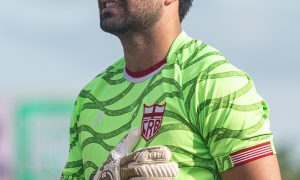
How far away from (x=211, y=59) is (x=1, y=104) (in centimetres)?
860

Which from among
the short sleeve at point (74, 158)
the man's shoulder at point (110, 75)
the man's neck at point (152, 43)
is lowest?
the short sleeve at point (74, 158)

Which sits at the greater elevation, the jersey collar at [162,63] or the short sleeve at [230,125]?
the jersey collar at [162,63]

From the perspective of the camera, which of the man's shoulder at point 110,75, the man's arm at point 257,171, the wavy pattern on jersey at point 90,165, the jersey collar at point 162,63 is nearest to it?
the man's arm at point 257,171

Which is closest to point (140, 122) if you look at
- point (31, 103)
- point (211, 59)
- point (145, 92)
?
point (145, 92)

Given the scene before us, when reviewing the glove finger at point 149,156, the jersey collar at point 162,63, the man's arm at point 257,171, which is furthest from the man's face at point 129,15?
the man's arm at point 257,171

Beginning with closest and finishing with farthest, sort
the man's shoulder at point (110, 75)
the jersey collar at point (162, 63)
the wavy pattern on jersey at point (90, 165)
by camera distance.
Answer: the jersey collar at point (162, 63)
the wavy pattern on jersey at point (90, 165)
the man's shoulder at point (110, 75)

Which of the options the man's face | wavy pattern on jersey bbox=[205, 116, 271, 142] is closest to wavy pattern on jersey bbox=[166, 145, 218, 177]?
wavy pattern on jersey bbox=[205, 116, 271, 142]

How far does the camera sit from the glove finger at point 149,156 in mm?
4930

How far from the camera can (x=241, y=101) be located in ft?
16.1

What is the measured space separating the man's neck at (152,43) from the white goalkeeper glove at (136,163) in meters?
0.46

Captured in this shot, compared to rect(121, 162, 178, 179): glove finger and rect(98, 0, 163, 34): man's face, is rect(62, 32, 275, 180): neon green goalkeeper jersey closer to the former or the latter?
rect(121, 162, 178, 179): glove finger

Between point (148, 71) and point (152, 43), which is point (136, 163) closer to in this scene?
point (148, 71)

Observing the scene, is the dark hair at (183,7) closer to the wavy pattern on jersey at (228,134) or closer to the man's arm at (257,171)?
the wavy pattern on jersey at (228,134)

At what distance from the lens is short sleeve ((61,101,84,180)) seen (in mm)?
5699
